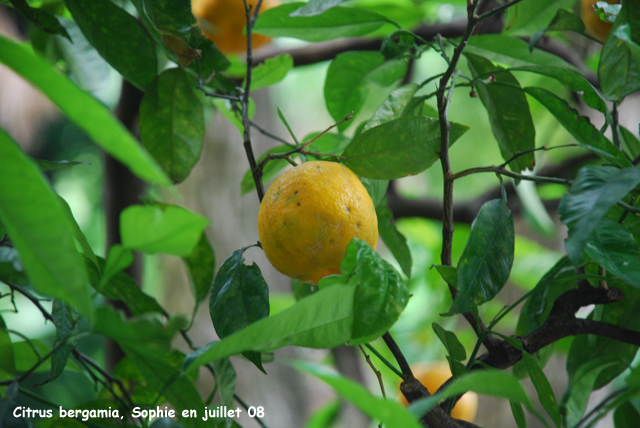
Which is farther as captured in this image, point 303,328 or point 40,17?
point 40,17

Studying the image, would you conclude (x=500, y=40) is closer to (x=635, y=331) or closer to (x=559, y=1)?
(x=559, y=1)

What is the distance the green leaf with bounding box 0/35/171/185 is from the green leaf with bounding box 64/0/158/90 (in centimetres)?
23

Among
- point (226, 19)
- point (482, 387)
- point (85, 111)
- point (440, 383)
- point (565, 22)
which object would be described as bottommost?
point (440, 383)

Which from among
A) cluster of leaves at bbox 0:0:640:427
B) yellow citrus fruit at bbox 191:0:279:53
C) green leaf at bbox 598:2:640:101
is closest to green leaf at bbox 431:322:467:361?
cluster of leaves at bbox 0:0:640:427

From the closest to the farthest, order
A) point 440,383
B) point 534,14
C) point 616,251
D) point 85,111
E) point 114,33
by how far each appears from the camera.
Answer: point 85,111
point 616,251
point 114,33
point 534,14
point 440,383

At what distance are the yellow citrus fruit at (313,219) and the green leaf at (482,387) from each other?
4.4 inches

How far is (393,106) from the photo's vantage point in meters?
0.36

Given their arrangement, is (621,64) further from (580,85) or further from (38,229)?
(38,229)

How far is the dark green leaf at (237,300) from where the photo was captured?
0.30m

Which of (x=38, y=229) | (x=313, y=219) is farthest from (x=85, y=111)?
(x=313, y=219)

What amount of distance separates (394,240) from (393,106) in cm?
13

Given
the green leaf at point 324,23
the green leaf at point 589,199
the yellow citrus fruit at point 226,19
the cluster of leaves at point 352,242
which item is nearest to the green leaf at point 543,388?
the cluster of leaves at point 352,242

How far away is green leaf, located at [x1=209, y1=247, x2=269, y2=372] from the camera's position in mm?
300

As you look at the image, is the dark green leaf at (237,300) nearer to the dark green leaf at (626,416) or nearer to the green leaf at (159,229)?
the green leaf at (159,229)
